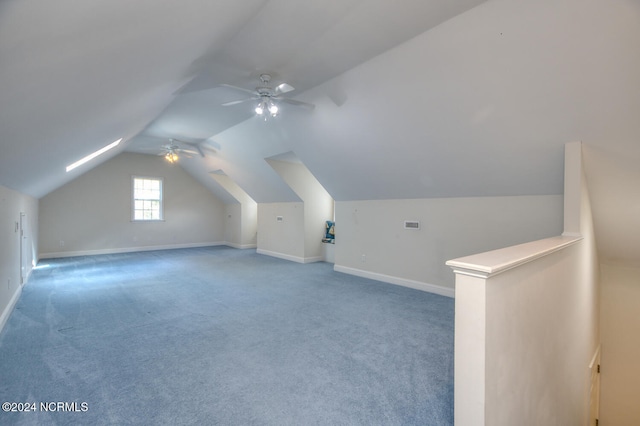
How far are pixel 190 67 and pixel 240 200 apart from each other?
23.7ft

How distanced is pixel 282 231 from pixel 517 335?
6.87 m

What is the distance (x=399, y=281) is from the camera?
208 inches

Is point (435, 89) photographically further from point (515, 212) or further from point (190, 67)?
point (190, 67)

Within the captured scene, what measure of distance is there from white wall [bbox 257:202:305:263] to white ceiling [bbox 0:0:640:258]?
3.30 m

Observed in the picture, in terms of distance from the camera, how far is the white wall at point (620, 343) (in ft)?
15.0

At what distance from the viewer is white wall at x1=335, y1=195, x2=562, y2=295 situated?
12.9ft

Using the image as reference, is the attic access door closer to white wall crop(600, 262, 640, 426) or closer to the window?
the window

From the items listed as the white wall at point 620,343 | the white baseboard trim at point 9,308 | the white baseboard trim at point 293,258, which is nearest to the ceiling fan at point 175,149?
the white baseboard trim at point 293,258

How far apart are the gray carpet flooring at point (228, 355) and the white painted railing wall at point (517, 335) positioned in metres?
0.60

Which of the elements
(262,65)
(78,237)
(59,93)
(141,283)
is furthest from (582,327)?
(78,237)

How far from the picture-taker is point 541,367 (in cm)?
196

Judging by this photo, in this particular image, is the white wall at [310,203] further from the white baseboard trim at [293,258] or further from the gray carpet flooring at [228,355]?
the gray carpet flooring at [228,355]

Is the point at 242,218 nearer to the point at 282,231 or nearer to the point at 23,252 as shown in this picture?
the point at 282,231

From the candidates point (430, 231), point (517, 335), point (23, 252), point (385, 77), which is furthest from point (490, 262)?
point (23, 252)
